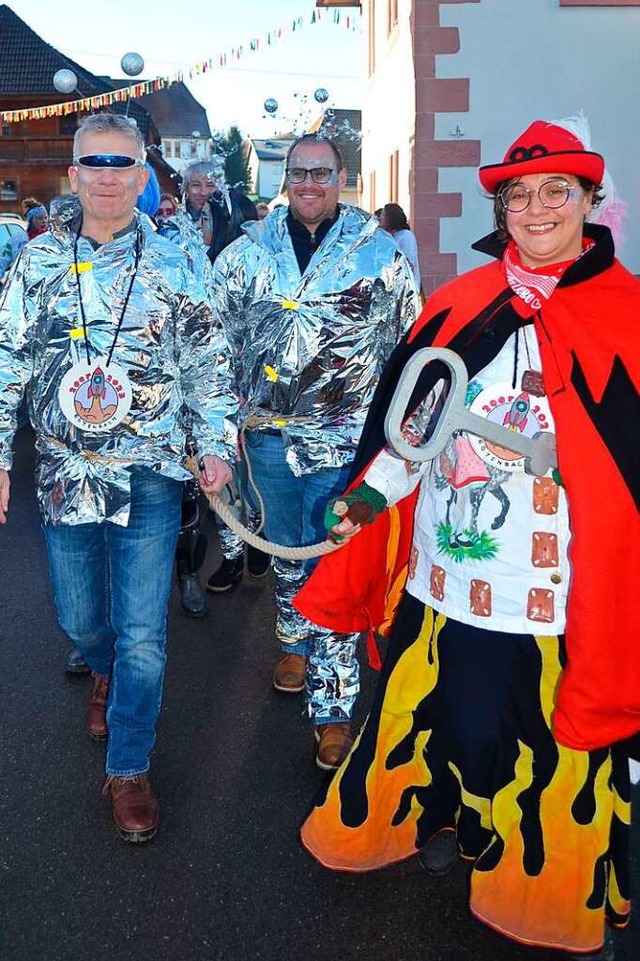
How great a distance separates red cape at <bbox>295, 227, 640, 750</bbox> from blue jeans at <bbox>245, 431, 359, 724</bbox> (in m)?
1.19

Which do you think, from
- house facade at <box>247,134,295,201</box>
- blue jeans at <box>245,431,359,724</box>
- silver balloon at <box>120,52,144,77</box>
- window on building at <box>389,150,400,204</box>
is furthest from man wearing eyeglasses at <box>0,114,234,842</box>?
house facade at <box>247,134,295,201</box>

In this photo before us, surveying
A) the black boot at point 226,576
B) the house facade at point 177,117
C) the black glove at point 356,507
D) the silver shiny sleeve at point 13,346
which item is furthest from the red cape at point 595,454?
the house facade at point 177,117

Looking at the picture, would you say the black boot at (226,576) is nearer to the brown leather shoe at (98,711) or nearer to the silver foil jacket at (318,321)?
the brown leather shoe at (98,711)

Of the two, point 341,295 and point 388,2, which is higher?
point 388,2

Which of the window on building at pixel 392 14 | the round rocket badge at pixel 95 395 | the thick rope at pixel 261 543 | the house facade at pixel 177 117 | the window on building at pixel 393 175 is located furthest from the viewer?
the house facade at pixel 177 117

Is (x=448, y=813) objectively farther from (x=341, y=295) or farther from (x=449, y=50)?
(x=449, y=50)

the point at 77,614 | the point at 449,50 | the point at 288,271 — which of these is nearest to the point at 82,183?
the point at 288,271

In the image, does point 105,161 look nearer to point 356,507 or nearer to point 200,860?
point 356,507

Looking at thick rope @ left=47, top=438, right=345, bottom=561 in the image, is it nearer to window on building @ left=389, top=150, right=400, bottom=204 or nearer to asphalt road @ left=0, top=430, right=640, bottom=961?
asphalt road @ left=0, top=430, right=640, bottom=961

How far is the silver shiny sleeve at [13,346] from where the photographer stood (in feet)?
8.75

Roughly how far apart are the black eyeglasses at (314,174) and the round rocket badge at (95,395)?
3.58ft

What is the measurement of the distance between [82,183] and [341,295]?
3.12 feet

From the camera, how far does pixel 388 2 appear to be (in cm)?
1124

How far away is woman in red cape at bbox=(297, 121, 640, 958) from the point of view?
2.09 m
